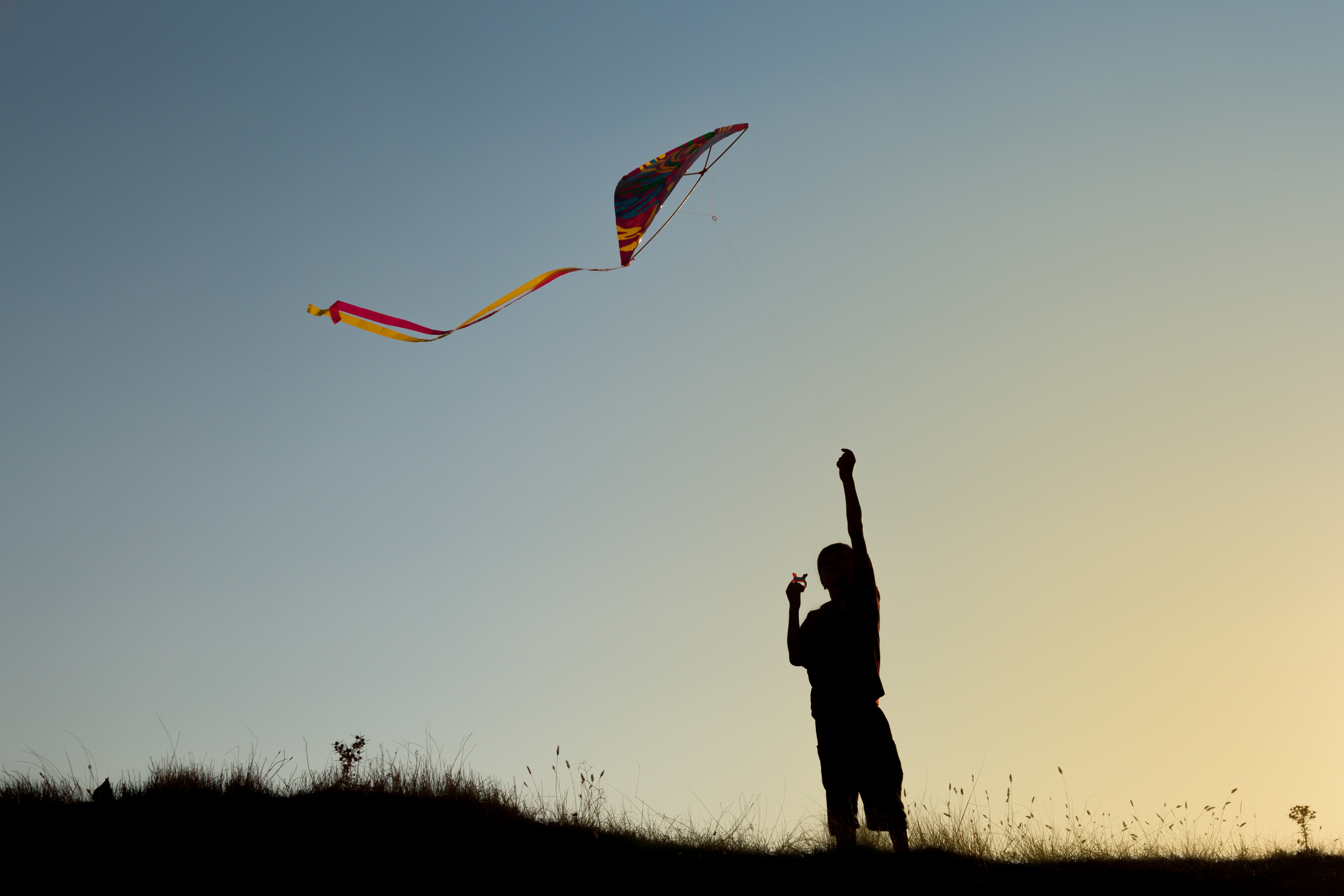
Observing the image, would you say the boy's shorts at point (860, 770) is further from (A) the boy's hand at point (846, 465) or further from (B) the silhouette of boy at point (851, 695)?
(A) the boy's hand at point (846, 465)

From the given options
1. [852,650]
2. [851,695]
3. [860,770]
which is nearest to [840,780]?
[860,770]

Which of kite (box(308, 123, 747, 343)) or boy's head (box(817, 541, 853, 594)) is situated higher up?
kite (box(308, 123, 747, 343))

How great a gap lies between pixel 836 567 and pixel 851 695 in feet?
1.99

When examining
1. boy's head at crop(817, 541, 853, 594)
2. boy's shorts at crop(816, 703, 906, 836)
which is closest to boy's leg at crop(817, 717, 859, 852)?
boy's shorts at crop(816, 703, 906, 836)

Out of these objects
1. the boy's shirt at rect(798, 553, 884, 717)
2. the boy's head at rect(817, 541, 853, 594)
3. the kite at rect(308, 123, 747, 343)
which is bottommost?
the boy's shirt at rect(798, 553, 884, 717)

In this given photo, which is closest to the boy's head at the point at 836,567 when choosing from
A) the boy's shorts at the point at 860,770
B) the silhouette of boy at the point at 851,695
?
the silhouette of boy at the point at 851,695

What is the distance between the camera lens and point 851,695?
4535mm

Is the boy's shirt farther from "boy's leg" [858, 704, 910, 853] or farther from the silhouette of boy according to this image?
"boy's leg" [858, 704, 910, 853]

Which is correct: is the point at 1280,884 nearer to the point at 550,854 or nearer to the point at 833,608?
the point at 833,608

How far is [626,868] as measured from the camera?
429 cm

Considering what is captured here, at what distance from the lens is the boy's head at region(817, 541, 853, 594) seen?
15.6 feet

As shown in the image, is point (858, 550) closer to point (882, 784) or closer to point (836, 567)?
point (836, 567)

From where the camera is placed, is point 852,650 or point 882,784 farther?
point 852,650

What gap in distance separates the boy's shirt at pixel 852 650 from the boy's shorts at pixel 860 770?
0.06 meters
